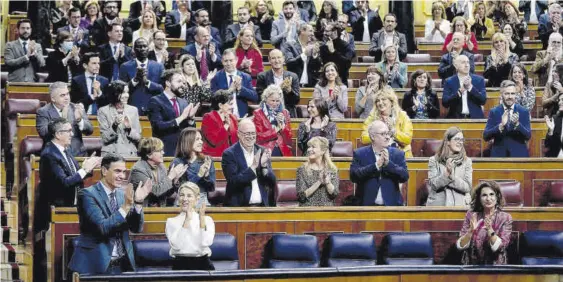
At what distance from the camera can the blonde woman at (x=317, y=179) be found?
9.75 m

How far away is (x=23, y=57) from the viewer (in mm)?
13188

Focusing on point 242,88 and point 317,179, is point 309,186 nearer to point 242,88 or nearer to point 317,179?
point 317,179

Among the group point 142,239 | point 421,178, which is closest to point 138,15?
point 421,178

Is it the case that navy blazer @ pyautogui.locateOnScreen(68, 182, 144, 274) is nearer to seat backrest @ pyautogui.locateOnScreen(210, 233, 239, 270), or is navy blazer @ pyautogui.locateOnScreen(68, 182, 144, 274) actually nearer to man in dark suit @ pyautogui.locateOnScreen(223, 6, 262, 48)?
seat backrest @ pyautogui.locateOnScreen(210, 233, 239, 270)

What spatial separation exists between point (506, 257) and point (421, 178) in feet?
5.96

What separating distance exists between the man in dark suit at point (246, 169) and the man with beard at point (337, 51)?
3.75m

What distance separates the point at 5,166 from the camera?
1208 cm

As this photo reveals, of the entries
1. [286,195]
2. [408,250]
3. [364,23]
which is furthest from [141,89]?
[364,23]

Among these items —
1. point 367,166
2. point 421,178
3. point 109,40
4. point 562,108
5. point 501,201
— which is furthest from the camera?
point 109,40

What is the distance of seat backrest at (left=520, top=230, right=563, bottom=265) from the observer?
30.6 feet

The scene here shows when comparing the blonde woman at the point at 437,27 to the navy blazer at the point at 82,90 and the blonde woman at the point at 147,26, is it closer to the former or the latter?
the blonde woman at the point at 147,26

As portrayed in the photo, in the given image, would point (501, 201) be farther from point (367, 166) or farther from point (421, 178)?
point (421, 178)

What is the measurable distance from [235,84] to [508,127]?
2.32 metres

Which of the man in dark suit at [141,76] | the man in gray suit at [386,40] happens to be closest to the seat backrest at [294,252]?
the man in dark suit at [141,76]
